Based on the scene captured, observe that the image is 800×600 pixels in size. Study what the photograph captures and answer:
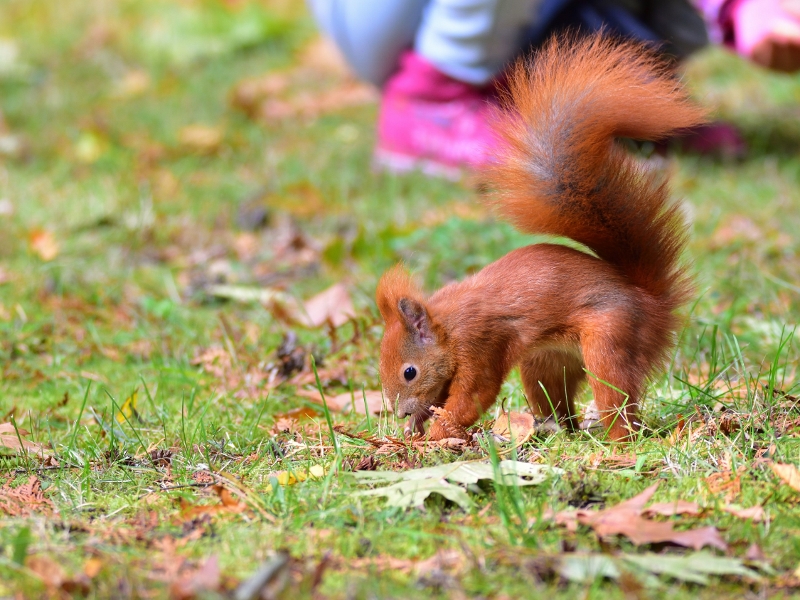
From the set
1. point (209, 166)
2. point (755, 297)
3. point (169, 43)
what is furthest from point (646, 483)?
point (169, 43)

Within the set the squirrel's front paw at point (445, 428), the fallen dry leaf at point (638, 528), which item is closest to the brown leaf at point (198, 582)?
the fallen dry leaf at point (638, 528)

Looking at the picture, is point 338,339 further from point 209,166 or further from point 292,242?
point 209,166

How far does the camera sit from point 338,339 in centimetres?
302

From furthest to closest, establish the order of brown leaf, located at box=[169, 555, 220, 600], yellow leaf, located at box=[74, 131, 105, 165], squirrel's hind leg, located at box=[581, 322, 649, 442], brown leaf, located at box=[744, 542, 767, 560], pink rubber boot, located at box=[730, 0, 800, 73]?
1. yellow leaf, located at box=[74, 131, 105, 165]
2. pink rubber boot, located at box=[730, 0, 800, 73]
3. squirrel's hind leg, located at box=[581, 322, 649, 442]
4. brown leaf, located at box=[744, 542, 767, 560]
5. brown leaf, located at box=[169, 555, 220, 600]

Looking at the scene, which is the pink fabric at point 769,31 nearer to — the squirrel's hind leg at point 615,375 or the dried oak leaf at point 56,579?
the squirrel's hind leg at point 615,375

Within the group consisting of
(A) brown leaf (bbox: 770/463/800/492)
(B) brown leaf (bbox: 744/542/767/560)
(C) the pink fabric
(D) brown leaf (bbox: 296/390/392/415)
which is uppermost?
(C) the pink fabric

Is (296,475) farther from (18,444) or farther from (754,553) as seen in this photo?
(754,553)

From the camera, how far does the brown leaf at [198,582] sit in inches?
56.6

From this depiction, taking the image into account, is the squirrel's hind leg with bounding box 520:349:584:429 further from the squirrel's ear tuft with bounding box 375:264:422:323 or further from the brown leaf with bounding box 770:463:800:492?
the brown leaf with bounding box 770:463:800:492

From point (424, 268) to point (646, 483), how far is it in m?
1.85

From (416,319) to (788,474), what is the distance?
0.88m

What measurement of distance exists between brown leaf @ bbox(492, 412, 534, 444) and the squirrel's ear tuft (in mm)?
355

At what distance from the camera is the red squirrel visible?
2.07 meters

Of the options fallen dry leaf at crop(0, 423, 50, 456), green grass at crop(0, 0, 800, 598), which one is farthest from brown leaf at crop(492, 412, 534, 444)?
fallen dry leaf at crop(0, 423, 50, 456)
